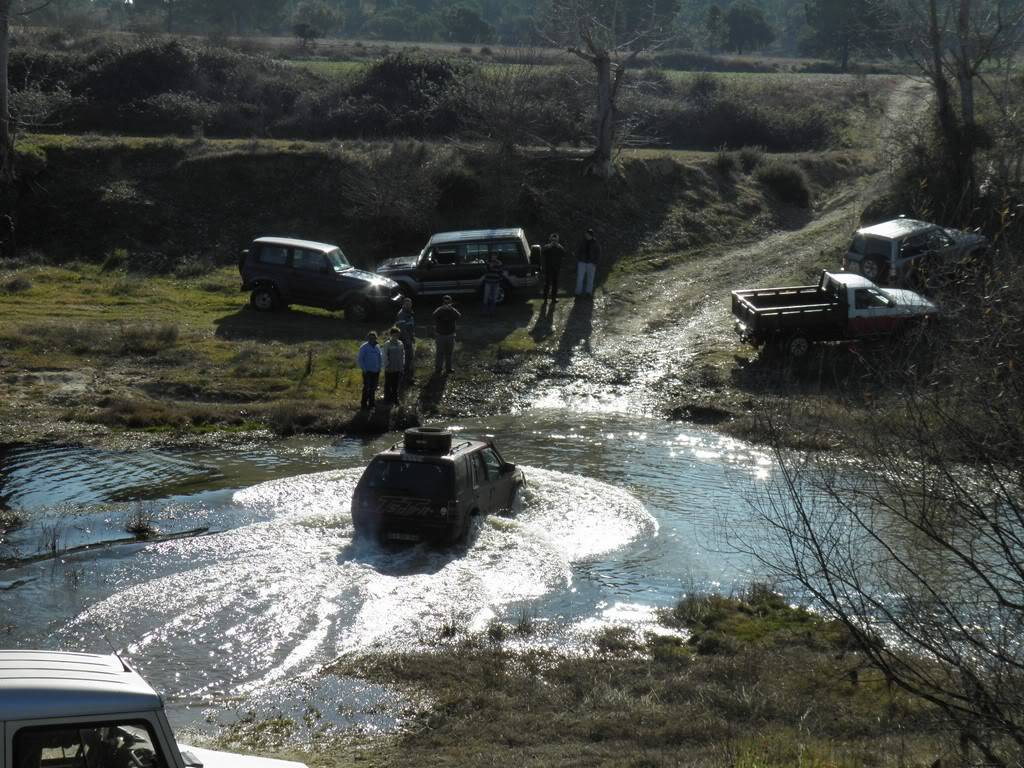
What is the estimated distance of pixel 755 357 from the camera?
25.0m

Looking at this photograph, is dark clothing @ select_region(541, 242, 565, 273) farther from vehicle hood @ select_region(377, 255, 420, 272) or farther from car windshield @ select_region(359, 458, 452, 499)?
car windshield @ select_region(359, 458, 452, 499)

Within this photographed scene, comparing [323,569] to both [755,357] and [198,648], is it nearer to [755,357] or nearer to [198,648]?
[198,648]

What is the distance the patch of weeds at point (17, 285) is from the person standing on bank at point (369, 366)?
1219cm

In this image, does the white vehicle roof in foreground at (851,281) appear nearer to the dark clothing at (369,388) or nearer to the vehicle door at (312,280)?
the dark clothing at (369,388)

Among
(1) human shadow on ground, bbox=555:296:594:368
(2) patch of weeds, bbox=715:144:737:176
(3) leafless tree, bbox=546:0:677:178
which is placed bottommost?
(1) human shadow on ground, bbox=555:296:594:368

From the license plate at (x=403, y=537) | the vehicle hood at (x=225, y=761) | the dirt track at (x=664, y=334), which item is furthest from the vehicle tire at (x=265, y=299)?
the vehicle hood at (x=225, y=761)

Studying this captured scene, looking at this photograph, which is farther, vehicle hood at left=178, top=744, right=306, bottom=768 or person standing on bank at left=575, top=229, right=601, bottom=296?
person standing on bank at left=575, top=229, right=601, bottom=296

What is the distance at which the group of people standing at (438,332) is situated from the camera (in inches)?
834

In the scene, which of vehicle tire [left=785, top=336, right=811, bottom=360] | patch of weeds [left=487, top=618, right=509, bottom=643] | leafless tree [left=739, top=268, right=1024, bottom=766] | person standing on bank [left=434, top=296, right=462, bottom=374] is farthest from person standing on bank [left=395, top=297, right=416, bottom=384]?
leafless tree [left=739, top=268, right=1024, bottom=766]

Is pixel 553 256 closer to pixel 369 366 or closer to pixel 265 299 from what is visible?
pixel 265 299

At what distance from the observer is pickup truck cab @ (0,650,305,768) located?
5.33 metres

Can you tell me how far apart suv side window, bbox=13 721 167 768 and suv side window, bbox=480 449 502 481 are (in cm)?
1007

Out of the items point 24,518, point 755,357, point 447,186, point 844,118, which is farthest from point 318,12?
point 24,518

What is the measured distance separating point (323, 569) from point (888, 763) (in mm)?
7289
